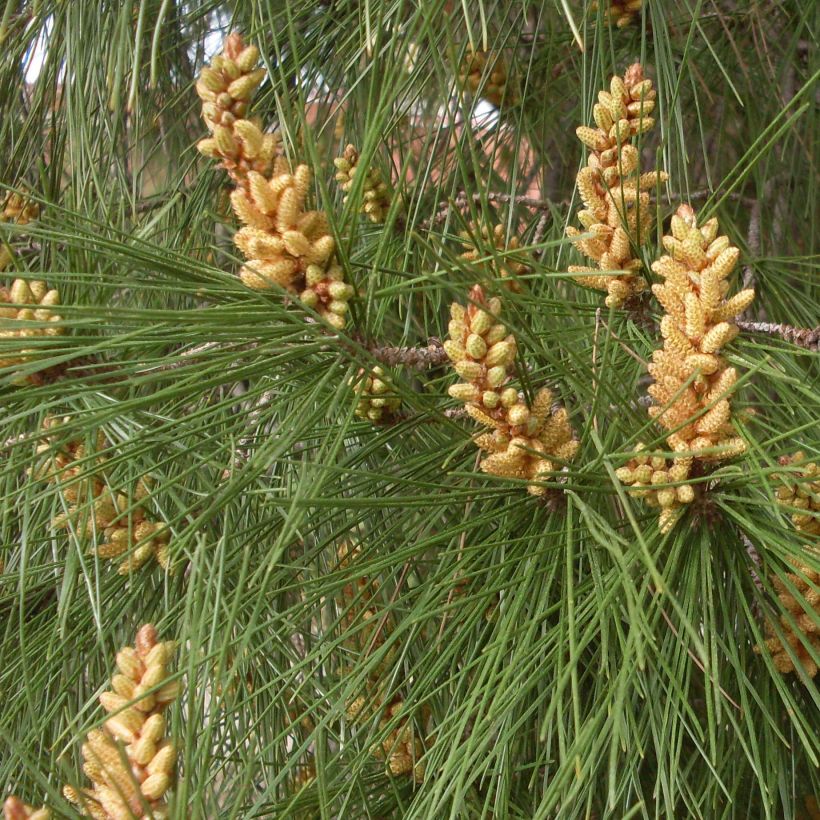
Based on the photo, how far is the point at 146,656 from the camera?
49 centimetres

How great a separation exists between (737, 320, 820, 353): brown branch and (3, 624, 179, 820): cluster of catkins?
0.39 meters

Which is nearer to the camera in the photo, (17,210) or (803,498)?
(803,498)

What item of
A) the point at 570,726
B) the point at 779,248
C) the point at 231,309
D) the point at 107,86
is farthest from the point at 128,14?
the point at 779,248

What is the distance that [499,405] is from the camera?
20.9 inches

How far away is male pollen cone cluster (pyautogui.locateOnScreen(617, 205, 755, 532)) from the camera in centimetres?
51

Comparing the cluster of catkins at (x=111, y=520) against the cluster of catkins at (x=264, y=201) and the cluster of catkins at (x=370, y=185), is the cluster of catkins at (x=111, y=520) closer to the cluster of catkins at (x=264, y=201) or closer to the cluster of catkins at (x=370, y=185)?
the cluster of catkins at (x=264, y=201)

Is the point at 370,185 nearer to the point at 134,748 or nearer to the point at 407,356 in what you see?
the point at 407,356

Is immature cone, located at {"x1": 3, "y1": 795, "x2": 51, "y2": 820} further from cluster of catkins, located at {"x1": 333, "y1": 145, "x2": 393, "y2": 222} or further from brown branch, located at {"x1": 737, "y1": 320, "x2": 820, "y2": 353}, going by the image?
cluster of catkins, located at {"x1": 333, "y1": 145, "x2": 393, "y2": 222}

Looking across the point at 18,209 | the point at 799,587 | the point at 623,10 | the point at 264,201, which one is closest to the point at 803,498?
the point at 799,587

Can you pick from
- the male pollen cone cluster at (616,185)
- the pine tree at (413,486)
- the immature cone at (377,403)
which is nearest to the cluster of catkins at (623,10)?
the pine tree at (413,486)

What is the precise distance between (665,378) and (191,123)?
92 cm

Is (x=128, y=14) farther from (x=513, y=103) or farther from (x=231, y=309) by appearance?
(x=513, y=103)

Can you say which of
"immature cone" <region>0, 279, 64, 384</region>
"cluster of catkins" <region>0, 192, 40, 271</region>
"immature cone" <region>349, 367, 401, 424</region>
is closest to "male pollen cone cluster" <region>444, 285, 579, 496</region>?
→ "immature cone" <region>349, 367, 401, 424</region>

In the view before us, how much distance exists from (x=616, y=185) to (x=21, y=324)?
0.35m
